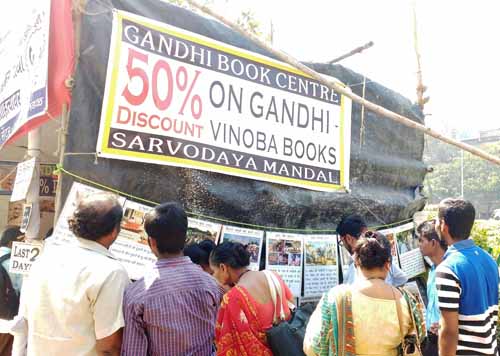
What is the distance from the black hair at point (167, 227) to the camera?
1807 millimetres

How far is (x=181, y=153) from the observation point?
2.83m

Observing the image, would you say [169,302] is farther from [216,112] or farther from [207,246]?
[216,112]

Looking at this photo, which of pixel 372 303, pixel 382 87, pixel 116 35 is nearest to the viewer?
pixel 372 303

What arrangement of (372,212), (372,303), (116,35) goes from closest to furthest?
(372,303) < (116,35) < (372,212)

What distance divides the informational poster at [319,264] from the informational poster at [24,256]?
2007 mm

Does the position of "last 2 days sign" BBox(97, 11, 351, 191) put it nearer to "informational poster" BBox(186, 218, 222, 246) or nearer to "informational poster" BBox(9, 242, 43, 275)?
"informational poster" BBox(186, 218, 222, 246)

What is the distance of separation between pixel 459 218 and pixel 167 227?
1.64 meters

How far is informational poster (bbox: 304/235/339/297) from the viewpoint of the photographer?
137 inches

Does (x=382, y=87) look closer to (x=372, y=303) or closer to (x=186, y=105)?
(x=186, y=105)

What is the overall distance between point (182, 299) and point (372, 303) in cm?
88

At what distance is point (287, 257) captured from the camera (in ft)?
11.1

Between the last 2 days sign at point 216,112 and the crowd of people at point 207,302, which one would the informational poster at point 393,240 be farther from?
the crowd of people at point 207,302

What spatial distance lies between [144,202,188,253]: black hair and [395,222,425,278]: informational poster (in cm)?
300

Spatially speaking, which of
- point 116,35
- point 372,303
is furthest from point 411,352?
point 116,35
